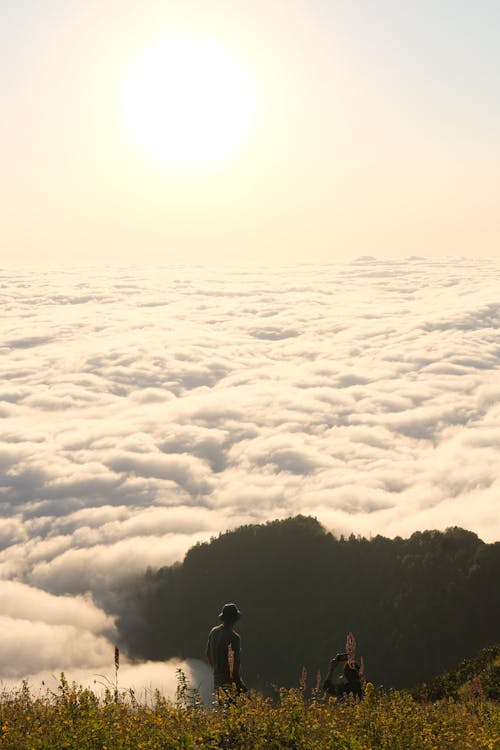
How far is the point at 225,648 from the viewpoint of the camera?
394 inches

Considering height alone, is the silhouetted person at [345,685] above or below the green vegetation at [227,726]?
below

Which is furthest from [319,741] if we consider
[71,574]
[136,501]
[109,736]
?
[136,501]

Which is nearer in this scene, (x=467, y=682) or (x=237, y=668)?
(x=237, y=668)

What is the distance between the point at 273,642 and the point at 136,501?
96460 millimetres

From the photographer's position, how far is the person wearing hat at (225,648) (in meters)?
9.83

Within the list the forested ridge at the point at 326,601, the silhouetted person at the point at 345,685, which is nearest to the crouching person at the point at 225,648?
the silhouetted person at the point at 345,685

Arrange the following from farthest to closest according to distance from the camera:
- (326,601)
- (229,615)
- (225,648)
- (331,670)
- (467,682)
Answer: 1. (326,601)
2. (467,682)
3. (331,670)
4. (225,648)
5. (229,615)

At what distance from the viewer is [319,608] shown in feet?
308

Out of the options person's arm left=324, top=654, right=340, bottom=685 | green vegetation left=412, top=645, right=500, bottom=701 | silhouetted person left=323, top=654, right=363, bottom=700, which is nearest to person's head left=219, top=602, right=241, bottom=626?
person's arm left=324, top=654, right=340, bottom=685

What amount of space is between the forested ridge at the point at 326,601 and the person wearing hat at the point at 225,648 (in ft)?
215

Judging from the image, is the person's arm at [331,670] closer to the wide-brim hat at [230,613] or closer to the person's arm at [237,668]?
the person's arm at [237,668]

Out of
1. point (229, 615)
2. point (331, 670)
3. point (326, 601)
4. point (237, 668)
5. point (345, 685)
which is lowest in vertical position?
point (326, 601)

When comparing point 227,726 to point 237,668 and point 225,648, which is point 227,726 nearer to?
point 237,668

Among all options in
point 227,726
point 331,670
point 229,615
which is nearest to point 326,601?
point 331,670
